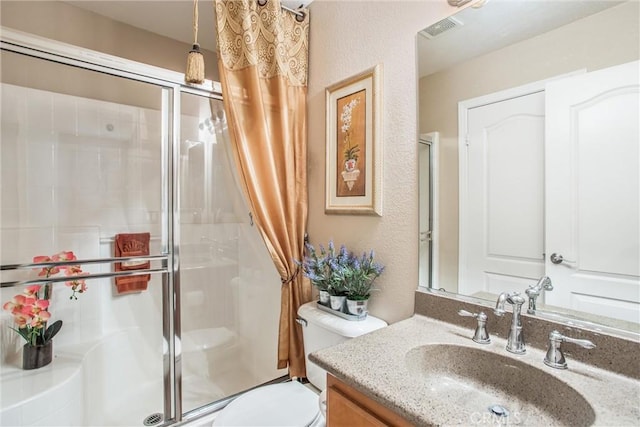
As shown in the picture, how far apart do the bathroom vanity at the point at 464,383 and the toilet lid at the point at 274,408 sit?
1.50ft

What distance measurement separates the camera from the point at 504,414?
739mm

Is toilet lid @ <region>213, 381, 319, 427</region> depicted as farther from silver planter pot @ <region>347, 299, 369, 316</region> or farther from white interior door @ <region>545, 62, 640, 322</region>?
white interior door @ <region>545, 62, 640, 322</region>

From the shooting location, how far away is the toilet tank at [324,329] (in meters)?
1.20

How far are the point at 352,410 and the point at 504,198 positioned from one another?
0.77 meters

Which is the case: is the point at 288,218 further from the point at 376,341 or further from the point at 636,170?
the point at 636,170

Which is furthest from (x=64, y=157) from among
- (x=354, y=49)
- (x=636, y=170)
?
(x=636, y=170)

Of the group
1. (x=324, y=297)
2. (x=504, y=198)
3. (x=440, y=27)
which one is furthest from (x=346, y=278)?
(x=440, y=27)

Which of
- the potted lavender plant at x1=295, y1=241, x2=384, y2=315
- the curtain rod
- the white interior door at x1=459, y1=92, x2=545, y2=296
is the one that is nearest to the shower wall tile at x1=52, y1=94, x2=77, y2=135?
the curtain rod

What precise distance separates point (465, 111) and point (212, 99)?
4.15 feet

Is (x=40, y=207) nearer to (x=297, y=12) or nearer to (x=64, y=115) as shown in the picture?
(x=64, y=115)

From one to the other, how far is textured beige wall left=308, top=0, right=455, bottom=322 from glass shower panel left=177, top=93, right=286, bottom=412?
0.72 m

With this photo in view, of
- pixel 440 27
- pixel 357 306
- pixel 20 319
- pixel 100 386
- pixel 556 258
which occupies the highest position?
pixel 440 27

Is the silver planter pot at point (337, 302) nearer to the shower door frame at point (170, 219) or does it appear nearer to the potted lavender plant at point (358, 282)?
the potted lavender plant at point (358, 282)

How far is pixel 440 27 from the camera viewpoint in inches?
44.2
